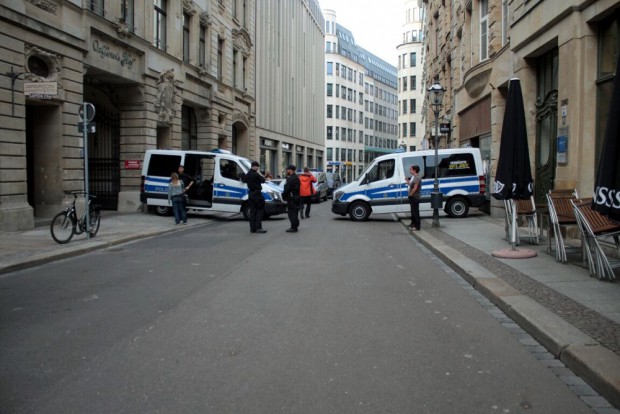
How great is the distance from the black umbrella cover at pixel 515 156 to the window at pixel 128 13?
15.2 metres

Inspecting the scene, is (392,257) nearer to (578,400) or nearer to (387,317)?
(387,317)

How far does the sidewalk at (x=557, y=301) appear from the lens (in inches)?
163

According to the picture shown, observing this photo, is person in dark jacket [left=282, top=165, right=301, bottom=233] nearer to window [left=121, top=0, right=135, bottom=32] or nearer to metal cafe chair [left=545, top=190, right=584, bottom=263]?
metal cafe chair [left=545, top=190, right=584, bottom=263]

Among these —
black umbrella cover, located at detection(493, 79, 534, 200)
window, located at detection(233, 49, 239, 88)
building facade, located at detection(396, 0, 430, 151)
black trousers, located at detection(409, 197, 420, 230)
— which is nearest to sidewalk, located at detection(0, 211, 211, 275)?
black trousers, located at detection(409, 197, 420, 230)

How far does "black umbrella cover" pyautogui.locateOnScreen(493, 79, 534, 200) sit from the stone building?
2417 mm

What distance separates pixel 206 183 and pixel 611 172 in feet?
54.1

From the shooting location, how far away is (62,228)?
11.3 m

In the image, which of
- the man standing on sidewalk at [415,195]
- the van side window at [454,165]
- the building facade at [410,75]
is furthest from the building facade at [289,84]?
the man standing on sidewalk at [415,195]

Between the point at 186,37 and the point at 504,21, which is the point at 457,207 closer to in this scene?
the point at 504,21

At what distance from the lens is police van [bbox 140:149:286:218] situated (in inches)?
717

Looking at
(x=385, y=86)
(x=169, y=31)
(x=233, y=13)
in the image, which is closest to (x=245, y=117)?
(x=233, y=13)

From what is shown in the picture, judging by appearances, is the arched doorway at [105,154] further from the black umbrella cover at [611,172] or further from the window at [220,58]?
the black umbrella cover at [611,172]

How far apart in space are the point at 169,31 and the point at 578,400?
23.1 metres

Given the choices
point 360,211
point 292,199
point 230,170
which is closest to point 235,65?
point 230,170
